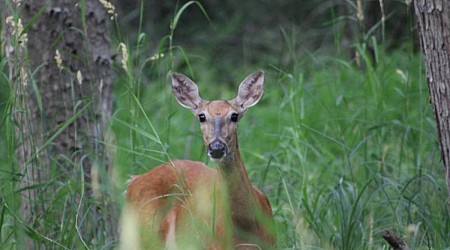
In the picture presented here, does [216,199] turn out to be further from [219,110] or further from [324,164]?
[324,164]

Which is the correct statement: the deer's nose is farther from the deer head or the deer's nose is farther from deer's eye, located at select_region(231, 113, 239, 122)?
deer's eye, located at select_region(231, 113, 239, 122)

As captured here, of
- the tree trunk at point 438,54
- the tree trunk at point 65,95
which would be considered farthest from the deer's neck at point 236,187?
the tree trunk at point 438,54

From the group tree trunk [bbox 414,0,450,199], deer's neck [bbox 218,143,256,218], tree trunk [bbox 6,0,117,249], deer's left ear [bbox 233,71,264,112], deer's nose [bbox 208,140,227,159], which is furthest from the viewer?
tree trunk [bbox 6,0,117,249]

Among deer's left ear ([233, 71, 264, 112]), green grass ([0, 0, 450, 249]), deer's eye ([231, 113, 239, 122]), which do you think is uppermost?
deer's left ear ([233, 71, 264, 112])

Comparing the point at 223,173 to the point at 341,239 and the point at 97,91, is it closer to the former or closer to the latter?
the point at 341,239

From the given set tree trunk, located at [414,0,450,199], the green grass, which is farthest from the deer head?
tree trunk, located at [414,0,450,199]

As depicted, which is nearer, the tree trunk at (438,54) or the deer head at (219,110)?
the tree trunk at (438,54)

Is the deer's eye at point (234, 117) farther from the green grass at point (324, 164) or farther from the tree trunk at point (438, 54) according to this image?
the tree trunk at point (438, 54)

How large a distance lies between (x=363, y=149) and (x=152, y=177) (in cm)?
127

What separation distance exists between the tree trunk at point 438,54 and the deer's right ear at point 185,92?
1133mm

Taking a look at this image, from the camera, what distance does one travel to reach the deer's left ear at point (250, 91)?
5125 mm

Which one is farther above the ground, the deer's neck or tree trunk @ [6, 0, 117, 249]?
tree trunk @ [6, 0, 117, 249]

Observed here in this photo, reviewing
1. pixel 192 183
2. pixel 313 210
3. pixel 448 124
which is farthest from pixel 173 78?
pixel 448 124

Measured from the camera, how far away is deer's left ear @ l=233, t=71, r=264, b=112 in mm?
5125
